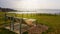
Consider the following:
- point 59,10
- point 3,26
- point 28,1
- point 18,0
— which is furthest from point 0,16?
point 59,10

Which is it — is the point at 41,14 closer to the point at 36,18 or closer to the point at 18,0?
the point at 36,18

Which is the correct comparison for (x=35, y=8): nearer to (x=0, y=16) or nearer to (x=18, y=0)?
(x=18, y=0)

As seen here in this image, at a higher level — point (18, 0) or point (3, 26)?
point (18, 0)

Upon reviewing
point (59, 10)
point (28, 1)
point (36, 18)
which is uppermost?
point (28, 1)

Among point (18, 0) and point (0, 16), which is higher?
point (18, 0)

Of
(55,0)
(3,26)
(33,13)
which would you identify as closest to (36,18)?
(33,13)

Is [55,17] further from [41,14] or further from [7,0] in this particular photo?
[7,0]

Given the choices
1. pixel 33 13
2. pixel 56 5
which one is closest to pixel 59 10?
pixel 56 5
